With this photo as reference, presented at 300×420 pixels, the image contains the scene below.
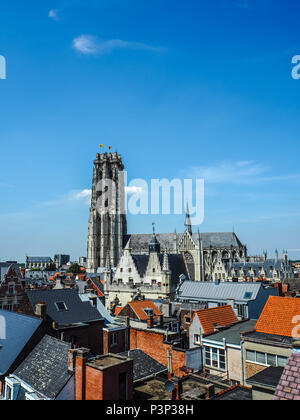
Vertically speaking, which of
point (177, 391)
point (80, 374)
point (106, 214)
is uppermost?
point (106, 214)

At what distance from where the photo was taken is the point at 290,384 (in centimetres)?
772

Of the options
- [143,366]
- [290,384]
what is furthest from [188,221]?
[290,384]

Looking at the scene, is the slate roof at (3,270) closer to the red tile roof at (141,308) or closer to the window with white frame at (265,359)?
the red tile roof at (141,308)

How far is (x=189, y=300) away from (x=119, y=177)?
87.8 meters

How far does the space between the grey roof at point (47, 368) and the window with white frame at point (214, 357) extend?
1204 cm

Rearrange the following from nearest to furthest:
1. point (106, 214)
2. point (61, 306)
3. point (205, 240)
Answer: point (61, 306)
point (106, 214)
point (205, 240)

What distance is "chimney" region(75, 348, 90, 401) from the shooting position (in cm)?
1634

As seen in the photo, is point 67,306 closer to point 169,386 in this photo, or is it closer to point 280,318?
point 169,386

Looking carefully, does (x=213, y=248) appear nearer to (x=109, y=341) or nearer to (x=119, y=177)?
(x=119, y=177)

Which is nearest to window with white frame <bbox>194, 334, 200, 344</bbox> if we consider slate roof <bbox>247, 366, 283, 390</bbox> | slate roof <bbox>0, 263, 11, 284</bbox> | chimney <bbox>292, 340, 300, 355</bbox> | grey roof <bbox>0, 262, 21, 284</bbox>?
slate roof <bbox>247, 366, 283, 390</bbox>

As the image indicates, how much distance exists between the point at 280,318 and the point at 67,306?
1842 cm

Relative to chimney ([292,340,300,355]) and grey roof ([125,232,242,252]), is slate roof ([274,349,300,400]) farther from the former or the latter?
grey roof ([125,232,242,252])

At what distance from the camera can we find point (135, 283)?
182 feet
